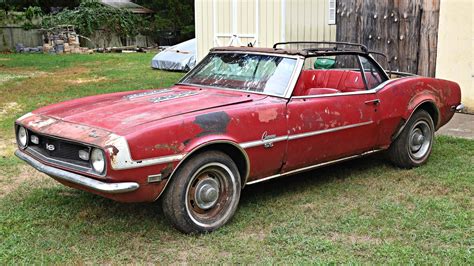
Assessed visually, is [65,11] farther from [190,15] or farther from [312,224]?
[312,224]

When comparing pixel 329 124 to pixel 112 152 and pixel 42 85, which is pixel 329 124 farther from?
pixel 42 85

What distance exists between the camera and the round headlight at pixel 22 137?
15.3ft

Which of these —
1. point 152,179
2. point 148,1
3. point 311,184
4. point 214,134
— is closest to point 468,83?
point 311,184

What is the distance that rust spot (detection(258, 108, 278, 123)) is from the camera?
14.9ft

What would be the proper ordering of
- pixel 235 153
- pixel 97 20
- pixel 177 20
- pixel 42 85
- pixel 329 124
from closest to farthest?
pixel 235 153
pixel 329 124
pixel 42 85
pixel 97 20
pixel 177 20

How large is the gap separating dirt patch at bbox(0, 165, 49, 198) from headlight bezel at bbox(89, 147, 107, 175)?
6.32ft

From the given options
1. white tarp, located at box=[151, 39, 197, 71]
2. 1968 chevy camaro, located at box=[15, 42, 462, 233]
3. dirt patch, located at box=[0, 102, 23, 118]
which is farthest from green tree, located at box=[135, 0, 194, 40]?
1968 chevy camaro, located at box=[15, 42, 462, 233]

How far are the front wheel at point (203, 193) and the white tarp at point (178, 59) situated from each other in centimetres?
1348

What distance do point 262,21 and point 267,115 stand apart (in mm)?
8052

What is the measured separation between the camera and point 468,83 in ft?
29.8

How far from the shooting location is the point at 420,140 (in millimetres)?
6184

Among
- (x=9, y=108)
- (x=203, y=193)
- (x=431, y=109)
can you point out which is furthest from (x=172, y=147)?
(x=9, y=108)

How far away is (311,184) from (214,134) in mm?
1745

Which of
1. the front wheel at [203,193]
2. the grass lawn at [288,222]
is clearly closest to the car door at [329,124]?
the grass lawn at [288,222]
